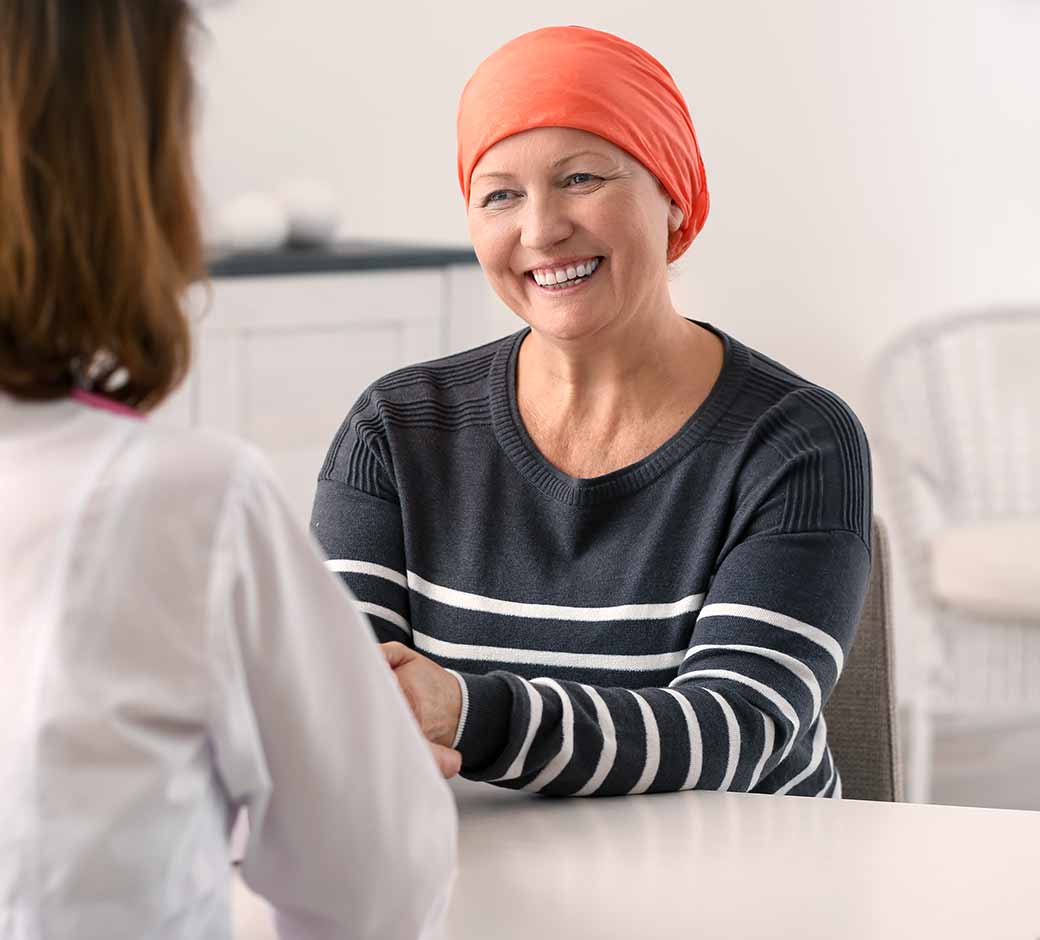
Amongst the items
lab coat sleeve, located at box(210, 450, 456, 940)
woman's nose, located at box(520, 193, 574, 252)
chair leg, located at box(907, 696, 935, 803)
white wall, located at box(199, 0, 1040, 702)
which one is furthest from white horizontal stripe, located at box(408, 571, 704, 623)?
chair leg, located at box(907, 696, 935, 803)

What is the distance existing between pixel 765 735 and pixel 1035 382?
8.71ft

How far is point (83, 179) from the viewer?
61 cm

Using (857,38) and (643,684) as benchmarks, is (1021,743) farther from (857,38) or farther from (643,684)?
(643,684)

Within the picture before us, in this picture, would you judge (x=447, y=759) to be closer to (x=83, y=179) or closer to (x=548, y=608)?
(x=548, y=608)

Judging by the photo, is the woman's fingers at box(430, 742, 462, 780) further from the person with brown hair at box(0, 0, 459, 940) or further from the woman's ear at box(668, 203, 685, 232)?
the woman's ear at box(668, 203, 685, 232)

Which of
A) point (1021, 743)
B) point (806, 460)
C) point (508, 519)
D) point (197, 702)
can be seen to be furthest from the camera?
point (1021, 743)

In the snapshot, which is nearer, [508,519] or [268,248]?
[508,519]

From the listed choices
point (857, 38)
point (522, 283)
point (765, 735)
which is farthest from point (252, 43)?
point (765, 735)

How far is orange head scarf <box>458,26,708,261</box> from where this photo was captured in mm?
1391

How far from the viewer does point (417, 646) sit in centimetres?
145

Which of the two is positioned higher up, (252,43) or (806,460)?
(252,43)

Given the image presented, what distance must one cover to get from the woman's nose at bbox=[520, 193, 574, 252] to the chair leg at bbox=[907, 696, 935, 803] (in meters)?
1.92

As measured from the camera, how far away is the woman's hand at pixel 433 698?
108 cm

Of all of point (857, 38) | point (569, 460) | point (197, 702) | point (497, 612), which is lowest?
point (497, 612)
